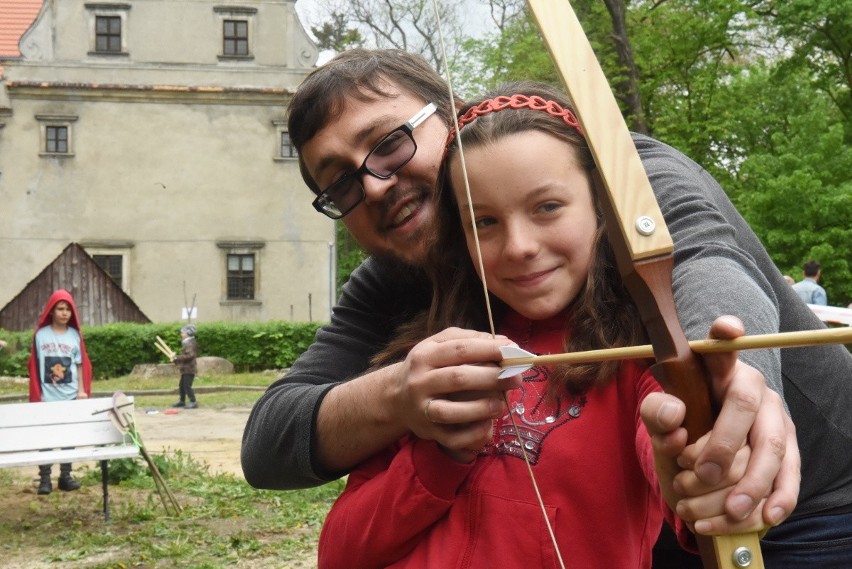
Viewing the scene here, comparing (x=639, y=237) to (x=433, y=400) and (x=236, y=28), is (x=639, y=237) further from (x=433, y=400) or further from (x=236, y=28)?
(x=236, y=28)

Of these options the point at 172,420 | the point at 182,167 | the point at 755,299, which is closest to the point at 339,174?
the point at 755,299

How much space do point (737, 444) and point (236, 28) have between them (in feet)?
97.6

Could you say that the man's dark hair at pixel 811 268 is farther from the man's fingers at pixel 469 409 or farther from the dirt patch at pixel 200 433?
the man's fingers at pixel 469 409

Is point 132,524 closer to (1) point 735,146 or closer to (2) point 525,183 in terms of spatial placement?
(2) point 525,183

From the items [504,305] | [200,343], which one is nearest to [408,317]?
[504,305]

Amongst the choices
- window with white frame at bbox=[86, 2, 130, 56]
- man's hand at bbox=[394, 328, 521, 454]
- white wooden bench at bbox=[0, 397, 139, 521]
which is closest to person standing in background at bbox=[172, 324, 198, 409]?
white wooden bench at bbox=[0, 397, 139, 521]

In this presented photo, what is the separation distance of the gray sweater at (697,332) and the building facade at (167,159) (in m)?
26.1

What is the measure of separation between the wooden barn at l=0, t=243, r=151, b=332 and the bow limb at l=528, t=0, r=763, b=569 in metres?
24.4

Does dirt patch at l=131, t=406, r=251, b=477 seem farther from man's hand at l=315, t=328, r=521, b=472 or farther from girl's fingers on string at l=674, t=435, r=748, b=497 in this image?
girl's fingers on string at l=674, t=435, r=748, b=497

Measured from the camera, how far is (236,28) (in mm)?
29094

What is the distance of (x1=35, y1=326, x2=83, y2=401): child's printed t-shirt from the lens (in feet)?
29.1

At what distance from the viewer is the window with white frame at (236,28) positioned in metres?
28.9

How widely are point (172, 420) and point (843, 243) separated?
1245cm

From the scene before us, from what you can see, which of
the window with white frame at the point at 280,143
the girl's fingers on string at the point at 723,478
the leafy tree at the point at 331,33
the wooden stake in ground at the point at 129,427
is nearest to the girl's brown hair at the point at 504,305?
the girl's fingers on string at the point at 723,478
